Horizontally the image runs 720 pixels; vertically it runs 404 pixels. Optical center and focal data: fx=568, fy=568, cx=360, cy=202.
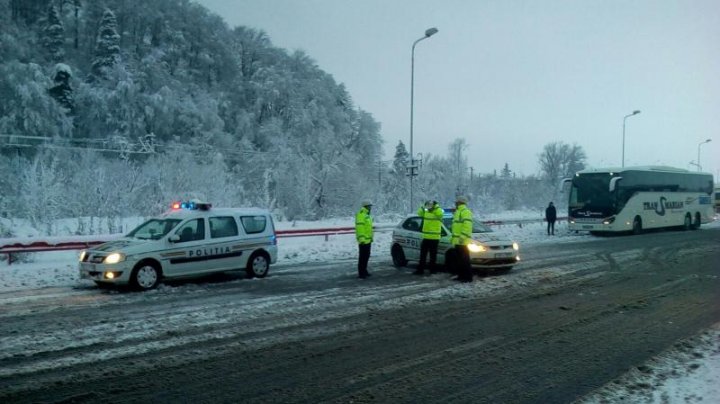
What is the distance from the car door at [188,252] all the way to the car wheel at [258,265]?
128 cm

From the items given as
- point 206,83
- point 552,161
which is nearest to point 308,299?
point 206,83

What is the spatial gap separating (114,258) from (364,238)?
575cm

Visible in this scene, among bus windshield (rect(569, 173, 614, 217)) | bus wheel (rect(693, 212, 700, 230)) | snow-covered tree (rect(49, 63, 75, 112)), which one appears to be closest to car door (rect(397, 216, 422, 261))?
bus windshield (rect(569, 173, 614, 217))

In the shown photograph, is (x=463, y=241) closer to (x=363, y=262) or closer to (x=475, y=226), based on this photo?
(x=475, y=226)

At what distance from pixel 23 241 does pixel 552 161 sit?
4327 inches

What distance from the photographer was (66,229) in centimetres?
2531

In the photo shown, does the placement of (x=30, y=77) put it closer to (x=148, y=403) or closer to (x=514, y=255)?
(x=514, y=255)

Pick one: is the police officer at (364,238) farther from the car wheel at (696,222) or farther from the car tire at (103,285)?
the car wheel at (696,222)

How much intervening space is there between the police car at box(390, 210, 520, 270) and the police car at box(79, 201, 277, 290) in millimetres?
3811

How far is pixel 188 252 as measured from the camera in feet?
41.7

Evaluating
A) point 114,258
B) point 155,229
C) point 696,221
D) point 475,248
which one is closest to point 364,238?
point 475,248

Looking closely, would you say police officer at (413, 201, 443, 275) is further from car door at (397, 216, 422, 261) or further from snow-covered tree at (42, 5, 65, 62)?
snow-covered tree at (42, 5, 65, 62)

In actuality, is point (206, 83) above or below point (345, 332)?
above

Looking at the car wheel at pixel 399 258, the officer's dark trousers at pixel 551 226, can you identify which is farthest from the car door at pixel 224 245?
the officer's dark trousers at pixel 551 226
